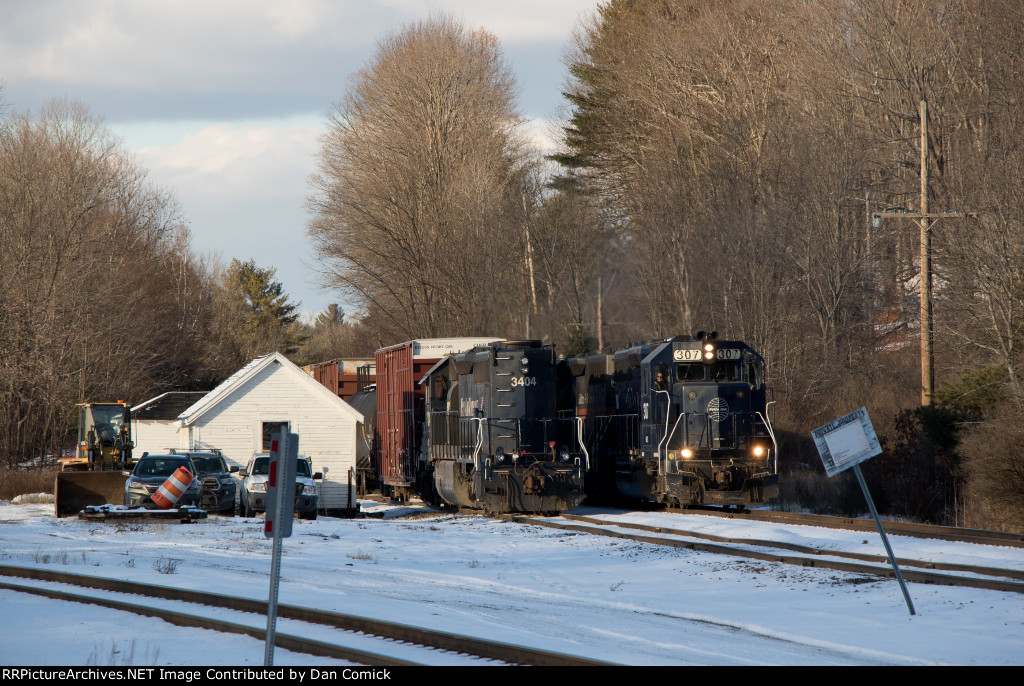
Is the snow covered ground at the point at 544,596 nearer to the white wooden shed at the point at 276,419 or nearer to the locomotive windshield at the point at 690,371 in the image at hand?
the locomotive windshield at the point at 690,371

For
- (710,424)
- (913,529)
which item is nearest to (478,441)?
(710,424)

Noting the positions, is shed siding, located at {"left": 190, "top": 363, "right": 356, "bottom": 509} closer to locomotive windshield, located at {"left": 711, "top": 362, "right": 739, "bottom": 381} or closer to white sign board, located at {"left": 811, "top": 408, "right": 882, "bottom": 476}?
locomotive windshield, located at {"left": 711, "top": 362, "right": 739, "bottom": 381}

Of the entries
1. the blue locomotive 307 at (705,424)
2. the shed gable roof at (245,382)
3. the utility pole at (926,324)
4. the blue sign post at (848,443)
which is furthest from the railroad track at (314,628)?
the shed gable roof at (245,382)

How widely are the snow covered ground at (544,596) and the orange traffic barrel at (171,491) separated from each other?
178cm

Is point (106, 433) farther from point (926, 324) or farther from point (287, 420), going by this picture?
point (926, 324)

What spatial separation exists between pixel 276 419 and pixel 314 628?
26043 mm

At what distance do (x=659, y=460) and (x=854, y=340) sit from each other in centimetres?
1930

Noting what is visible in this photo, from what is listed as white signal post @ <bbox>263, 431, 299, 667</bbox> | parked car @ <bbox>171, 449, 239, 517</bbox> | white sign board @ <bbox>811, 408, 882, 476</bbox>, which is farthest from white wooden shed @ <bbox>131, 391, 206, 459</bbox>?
white signal post @ <bbox>263, 431, 299, 667</bbox>

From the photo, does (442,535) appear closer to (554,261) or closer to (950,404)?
(950,404)

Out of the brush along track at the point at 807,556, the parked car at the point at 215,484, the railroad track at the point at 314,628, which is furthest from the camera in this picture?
the parked car at the point at 215,484

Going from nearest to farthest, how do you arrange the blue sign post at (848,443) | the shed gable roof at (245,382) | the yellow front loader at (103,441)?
1. the blue sign post at (848,443)
2. the yellow front loader at (103,441)
3. the shed gable roof at (245,382)

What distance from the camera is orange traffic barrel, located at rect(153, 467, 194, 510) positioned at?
22578mm

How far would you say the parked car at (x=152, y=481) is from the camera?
23297mm
